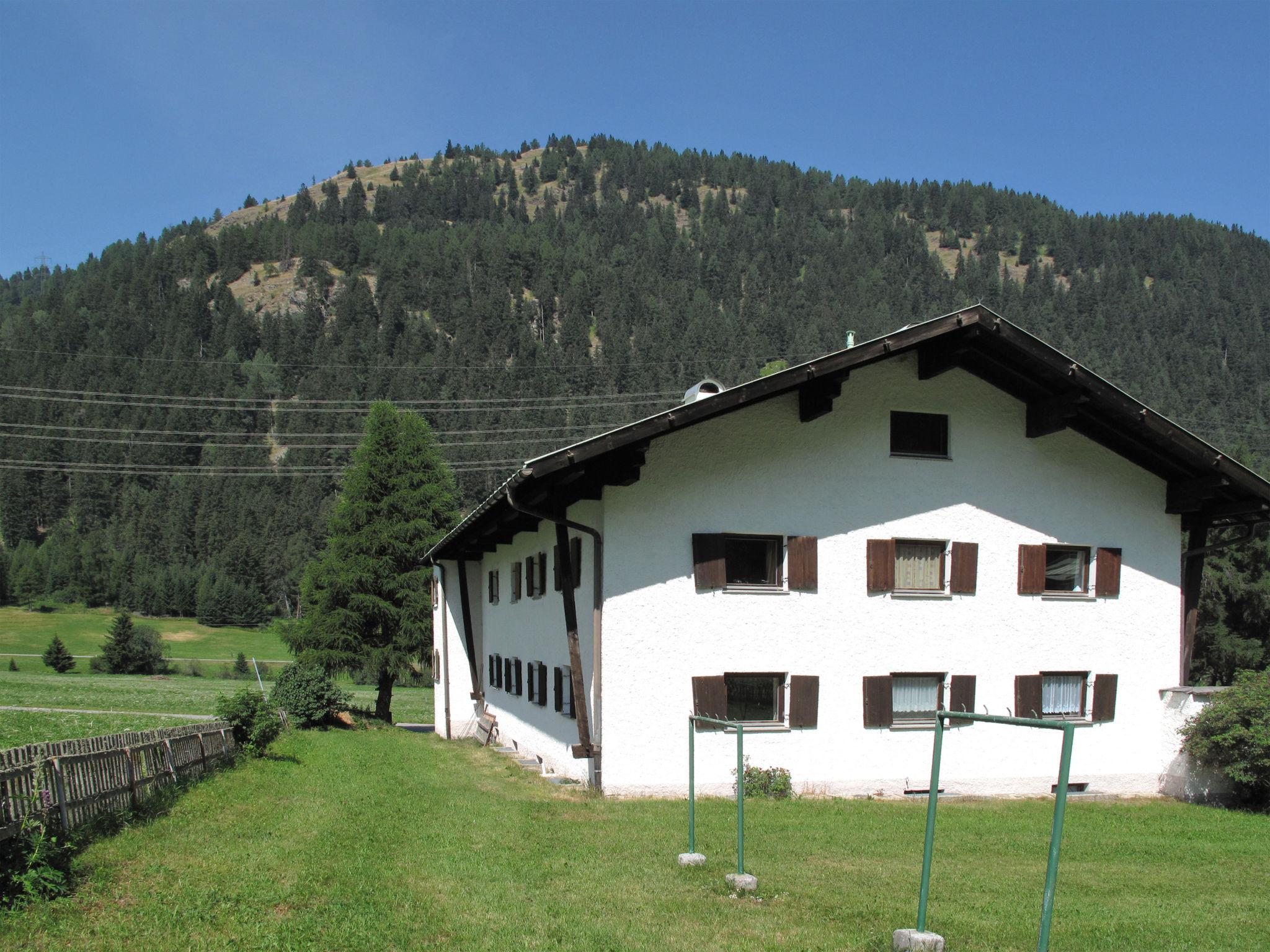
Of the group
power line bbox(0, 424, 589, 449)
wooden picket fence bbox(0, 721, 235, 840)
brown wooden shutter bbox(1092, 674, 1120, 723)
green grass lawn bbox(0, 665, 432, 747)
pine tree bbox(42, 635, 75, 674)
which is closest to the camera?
wooden picket fence bbox(0, 721, 235, 840)

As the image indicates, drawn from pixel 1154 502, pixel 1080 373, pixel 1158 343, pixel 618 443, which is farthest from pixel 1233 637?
pixel 1158 343

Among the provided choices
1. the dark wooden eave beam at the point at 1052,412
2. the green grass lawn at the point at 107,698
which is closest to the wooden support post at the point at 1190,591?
the dark wooden eave beam at the point at 1052,412

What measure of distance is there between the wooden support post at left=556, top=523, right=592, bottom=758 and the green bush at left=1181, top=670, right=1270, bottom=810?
410 inches

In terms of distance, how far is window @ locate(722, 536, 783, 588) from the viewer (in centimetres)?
1734

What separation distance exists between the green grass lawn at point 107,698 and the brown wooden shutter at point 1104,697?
2221 centimetres

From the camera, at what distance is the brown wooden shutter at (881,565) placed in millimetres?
17688

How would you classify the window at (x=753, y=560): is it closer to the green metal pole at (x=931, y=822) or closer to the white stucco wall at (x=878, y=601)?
the white stucco wall at (x=878, y=601)

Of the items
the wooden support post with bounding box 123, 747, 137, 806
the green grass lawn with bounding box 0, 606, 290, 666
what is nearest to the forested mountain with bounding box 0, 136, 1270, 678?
the green grass lawn with bounding box 0, 606, 290, 666

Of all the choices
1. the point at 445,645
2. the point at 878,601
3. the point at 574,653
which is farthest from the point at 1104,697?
the point at 445,645

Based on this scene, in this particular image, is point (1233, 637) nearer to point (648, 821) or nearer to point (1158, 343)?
point (648, 821)

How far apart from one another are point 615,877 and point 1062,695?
453 inches

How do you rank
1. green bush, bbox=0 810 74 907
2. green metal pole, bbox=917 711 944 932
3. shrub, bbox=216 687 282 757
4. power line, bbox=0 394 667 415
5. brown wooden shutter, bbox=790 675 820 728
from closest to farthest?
green metal pole, bbox=917 711 944 932, green bush, bbox=0 810 74 907, brown wooden shutter, bbox=790 675 820 728, shrub, bbox=216 687 282 757, power line, bbox=0 394 667 415

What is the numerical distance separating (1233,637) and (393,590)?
3697 cm

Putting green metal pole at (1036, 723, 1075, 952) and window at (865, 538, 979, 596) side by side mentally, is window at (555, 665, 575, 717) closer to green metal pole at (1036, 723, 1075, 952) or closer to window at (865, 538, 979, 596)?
window at (865, 538, 979, 596)
